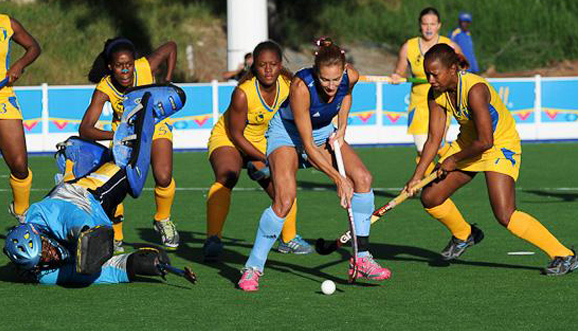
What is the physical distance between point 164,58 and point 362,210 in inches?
108

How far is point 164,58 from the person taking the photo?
898cm

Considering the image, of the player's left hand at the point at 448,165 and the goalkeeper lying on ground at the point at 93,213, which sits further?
the player's left hand at the point at 448,165

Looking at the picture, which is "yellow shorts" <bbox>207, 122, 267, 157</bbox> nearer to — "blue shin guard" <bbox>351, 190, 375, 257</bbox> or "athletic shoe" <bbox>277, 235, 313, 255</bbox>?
"athletic shoe" <bbox>277, 235, 313, 255</bbox>

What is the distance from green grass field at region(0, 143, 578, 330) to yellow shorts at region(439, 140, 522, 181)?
0.69m

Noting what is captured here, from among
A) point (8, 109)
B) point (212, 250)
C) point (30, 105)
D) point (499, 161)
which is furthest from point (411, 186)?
point (30, 105)

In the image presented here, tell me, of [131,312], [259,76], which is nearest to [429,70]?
[259,76]

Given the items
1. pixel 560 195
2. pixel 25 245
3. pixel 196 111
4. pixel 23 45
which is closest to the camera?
pixel 25 245

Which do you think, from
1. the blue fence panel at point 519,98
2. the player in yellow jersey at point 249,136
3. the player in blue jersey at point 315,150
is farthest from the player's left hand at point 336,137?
the blue fence panel at point 519,98

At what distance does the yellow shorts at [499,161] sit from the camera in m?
7.07

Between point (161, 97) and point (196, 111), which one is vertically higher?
point (161, 97)

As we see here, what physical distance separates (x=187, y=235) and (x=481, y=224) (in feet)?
8.28

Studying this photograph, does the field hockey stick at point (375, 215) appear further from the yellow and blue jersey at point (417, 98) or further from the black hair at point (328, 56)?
the yellow and blue jersey at point (417, 98)

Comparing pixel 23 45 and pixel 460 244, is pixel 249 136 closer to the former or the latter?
pixel 460 244

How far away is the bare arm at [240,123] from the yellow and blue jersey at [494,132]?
1486 mm
